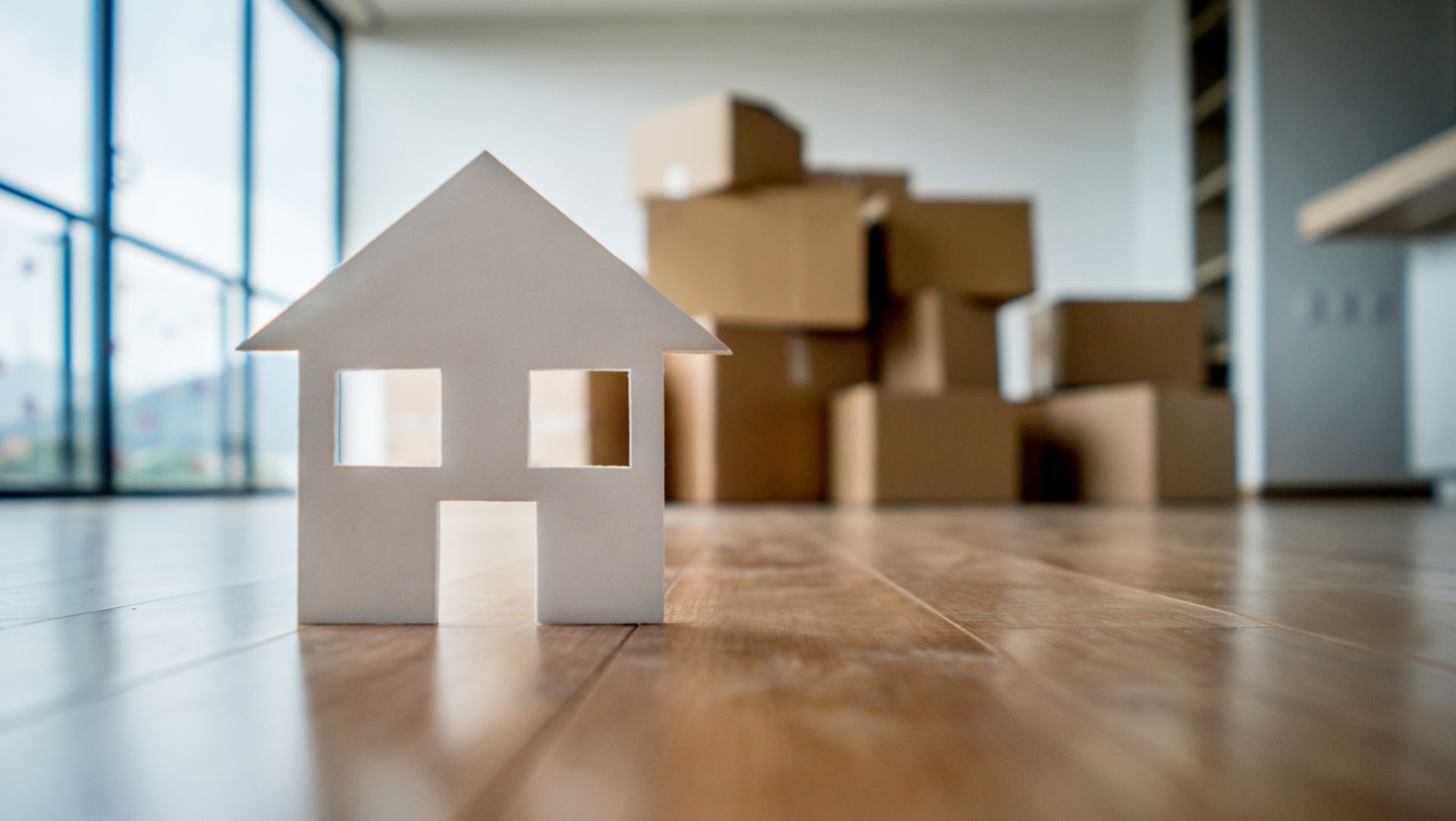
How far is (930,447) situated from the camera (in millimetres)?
2477

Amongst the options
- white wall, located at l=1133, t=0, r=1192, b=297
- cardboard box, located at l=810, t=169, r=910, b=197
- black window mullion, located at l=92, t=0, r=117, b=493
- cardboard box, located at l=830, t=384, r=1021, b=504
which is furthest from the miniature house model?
white wall, located at l=1133, t=0, r=1192, b=297

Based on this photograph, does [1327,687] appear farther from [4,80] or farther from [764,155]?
[4,80]

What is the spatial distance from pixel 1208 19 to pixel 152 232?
14.8ft

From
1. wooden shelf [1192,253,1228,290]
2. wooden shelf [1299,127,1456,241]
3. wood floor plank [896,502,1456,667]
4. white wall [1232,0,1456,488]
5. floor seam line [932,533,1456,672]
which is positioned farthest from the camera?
wooden shelf [1192,253,1228,290]

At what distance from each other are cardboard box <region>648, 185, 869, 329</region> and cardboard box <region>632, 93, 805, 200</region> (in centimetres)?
8

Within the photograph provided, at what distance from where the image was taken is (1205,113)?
3.91 metres

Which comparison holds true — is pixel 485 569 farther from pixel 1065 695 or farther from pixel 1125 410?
pixel 1125 410

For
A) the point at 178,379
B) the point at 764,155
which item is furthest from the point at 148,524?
the point at 178,379

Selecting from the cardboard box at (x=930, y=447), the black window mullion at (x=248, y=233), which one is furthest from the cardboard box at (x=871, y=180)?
the black window mullion at (x=248, y=233)

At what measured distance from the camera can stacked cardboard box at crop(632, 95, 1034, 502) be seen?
2.50 metres

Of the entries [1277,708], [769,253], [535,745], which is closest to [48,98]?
[769,253]

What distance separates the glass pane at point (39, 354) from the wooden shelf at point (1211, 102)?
4.48 m

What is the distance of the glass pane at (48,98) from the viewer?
2.65 meters

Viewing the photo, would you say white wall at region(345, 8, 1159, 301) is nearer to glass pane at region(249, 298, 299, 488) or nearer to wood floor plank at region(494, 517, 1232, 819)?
glass pane at region(249, 298, 299, 488)
